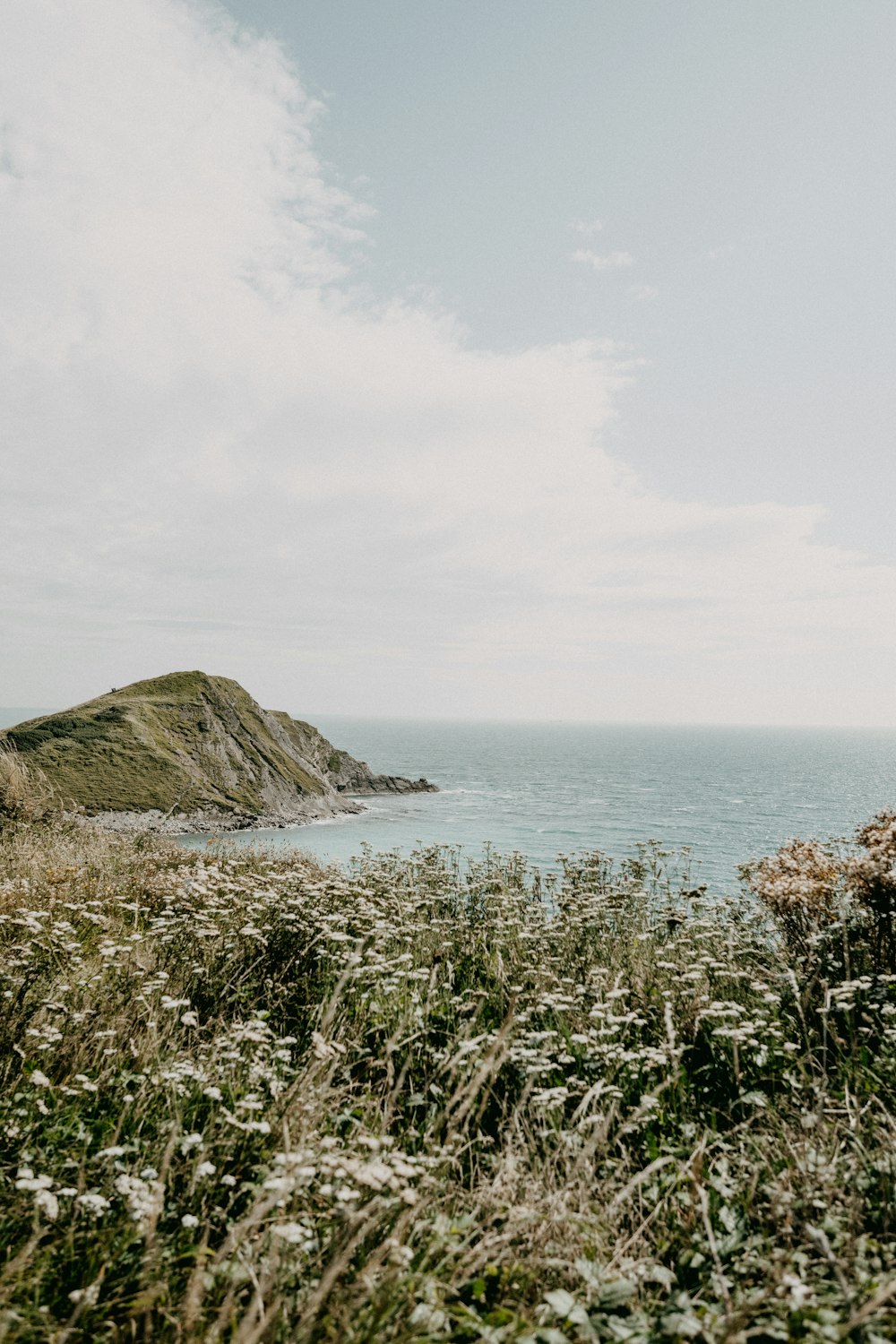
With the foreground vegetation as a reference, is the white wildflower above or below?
above

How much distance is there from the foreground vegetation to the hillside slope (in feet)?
104

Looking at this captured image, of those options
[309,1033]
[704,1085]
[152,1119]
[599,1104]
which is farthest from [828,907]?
[152,1119]

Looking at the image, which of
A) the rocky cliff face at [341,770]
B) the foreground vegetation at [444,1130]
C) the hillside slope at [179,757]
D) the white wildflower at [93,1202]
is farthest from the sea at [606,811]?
the white wildflower at [93,1202]

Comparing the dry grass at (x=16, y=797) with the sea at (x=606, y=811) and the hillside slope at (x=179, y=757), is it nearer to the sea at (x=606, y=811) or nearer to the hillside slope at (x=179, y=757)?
the sea at (x=606, y=811)

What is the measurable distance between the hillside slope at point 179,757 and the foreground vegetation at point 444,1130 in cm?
3164

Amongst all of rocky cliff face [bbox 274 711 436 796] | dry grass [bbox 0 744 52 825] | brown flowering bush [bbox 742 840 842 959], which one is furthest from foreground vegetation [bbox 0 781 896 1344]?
rocky cliff face [bbox 274 711 436 796]

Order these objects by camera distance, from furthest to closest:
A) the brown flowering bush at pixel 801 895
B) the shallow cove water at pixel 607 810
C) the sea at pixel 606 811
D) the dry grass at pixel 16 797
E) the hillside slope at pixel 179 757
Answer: the hillside slope at pixel 179 757 < the shallow cove water at pixel 607 810 < the sea at pixel 606 811 < the dry grass at pixel 16 797 < the brown flowering bush at pixel 801 895

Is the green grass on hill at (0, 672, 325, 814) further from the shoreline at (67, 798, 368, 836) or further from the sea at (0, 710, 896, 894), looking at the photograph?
the sea at (0, 710, 896, 894)

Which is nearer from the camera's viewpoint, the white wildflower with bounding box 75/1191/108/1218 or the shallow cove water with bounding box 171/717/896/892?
the white wildflower with bounding box 75/1191/108/1218

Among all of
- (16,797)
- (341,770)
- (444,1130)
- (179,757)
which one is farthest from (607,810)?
(444,1130)

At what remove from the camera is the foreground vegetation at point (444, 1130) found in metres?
2.43

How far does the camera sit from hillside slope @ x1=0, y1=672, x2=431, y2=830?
4119 cm

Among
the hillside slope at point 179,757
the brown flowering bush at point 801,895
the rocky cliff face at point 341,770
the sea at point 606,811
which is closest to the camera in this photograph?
the brown flowering bush at point 801,895

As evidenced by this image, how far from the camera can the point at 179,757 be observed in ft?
155
